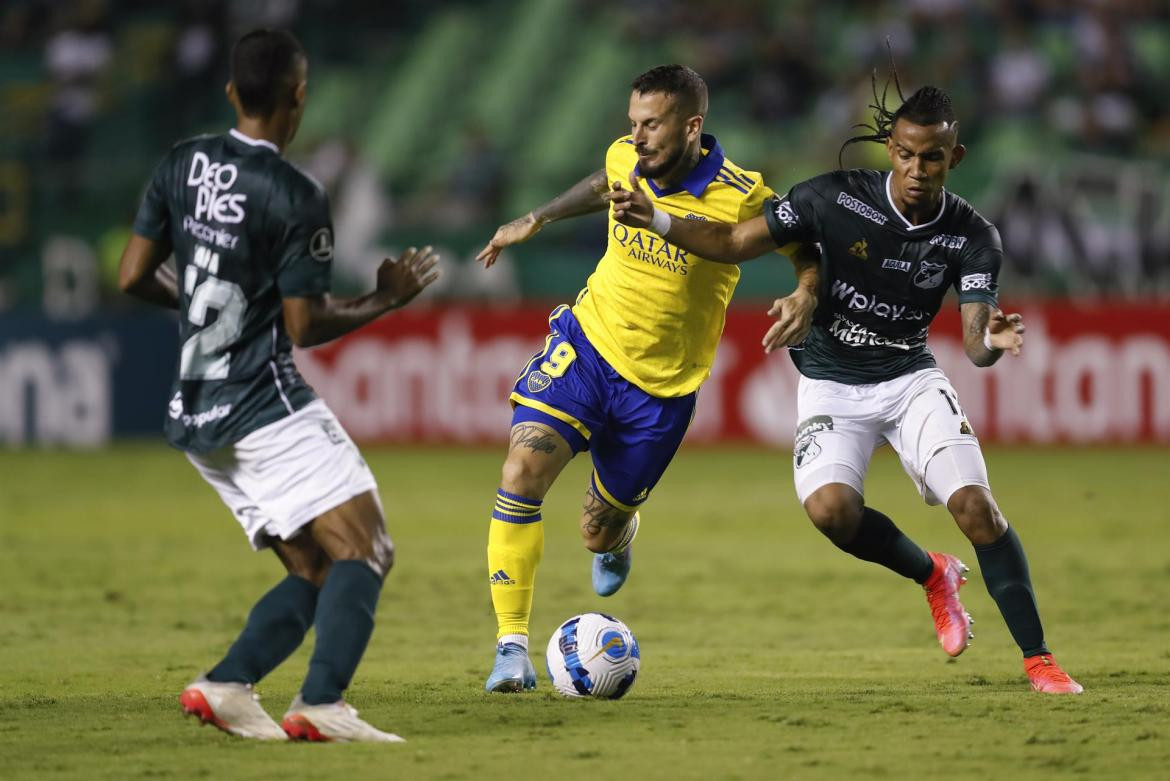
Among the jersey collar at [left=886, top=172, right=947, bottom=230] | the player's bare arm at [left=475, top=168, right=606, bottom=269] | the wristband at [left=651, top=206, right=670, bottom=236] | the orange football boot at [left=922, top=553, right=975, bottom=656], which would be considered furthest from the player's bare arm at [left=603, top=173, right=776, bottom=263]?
the orange football boot at [left=922, top=553, right=975, bottom=656]

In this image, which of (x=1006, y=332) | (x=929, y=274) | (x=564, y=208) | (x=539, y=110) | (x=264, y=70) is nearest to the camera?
(x=264, y=70)

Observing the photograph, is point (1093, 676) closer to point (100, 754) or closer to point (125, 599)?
point (100, 754)

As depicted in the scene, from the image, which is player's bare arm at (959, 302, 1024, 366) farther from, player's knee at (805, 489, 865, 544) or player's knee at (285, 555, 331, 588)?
player's knee at (285, 555, 331, 588)

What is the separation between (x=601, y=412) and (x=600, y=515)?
1.93ft

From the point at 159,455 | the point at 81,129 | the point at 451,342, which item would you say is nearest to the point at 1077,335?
the point at 451,342

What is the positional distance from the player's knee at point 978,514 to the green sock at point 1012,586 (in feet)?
0.15

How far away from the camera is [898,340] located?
24.1 feet

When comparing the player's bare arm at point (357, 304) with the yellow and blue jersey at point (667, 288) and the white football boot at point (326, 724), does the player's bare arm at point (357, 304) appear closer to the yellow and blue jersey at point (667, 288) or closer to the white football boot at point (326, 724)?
the white football boot at point (326, 724)

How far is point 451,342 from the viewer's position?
1820 cm

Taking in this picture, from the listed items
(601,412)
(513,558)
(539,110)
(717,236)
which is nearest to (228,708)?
(513,558)

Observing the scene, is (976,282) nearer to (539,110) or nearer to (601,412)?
(601,412)

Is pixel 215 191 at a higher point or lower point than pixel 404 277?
higher

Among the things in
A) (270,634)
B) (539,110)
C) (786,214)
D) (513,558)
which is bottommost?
(270,634)

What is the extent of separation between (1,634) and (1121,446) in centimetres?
1222
